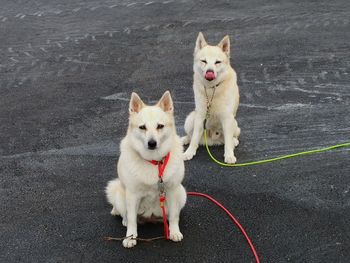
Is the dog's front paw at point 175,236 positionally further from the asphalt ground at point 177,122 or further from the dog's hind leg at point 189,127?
the dog's hind leg at point 189,127

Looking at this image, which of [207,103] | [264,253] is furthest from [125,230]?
[207,103]

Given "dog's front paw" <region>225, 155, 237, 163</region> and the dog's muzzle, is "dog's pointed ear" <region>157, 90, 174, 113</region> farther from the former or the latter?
"dog's front paw" <region>225, 155, 237, 163</region>

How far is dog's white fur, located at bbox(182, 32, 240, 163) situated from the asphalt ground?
247 mm

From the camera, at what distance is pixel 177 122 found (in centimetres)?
658

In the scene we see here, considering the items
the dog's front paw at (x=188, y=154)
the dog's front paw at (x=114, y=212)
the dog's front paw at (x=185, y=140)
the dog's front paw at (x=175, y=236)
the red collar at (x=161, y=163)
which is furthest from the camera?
the dog's front paw at (x=185, y=140)

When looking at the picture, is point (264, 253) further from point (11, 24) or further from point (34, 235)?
point (11, 24)

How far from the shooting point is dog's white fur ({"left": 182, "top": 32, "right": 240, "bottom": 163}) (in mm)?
5344

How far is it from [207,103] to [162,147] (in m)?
1.78

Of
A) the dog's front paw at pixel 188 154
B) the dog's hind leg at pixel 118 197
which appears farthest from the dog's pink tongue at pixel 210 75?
the dog's hind leg at pixel 118 197

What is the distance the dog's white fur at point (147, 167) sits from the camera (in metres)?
3.78

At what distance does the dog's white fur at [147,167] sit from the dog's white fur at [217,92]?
5.05 ft

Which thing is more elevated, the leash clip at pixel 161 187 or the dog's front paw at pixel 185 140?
the leash clip at pixel 161 187

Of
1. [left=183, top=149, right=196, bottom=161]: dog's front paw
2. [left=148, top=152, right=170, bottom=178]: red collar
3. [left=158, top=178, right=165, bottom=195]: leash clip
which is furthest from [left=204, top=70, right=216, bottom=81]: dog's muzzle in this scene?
[left=158, top=178, right=165, bottom=195]: leash clip

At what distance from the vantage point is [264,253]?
389 cm
